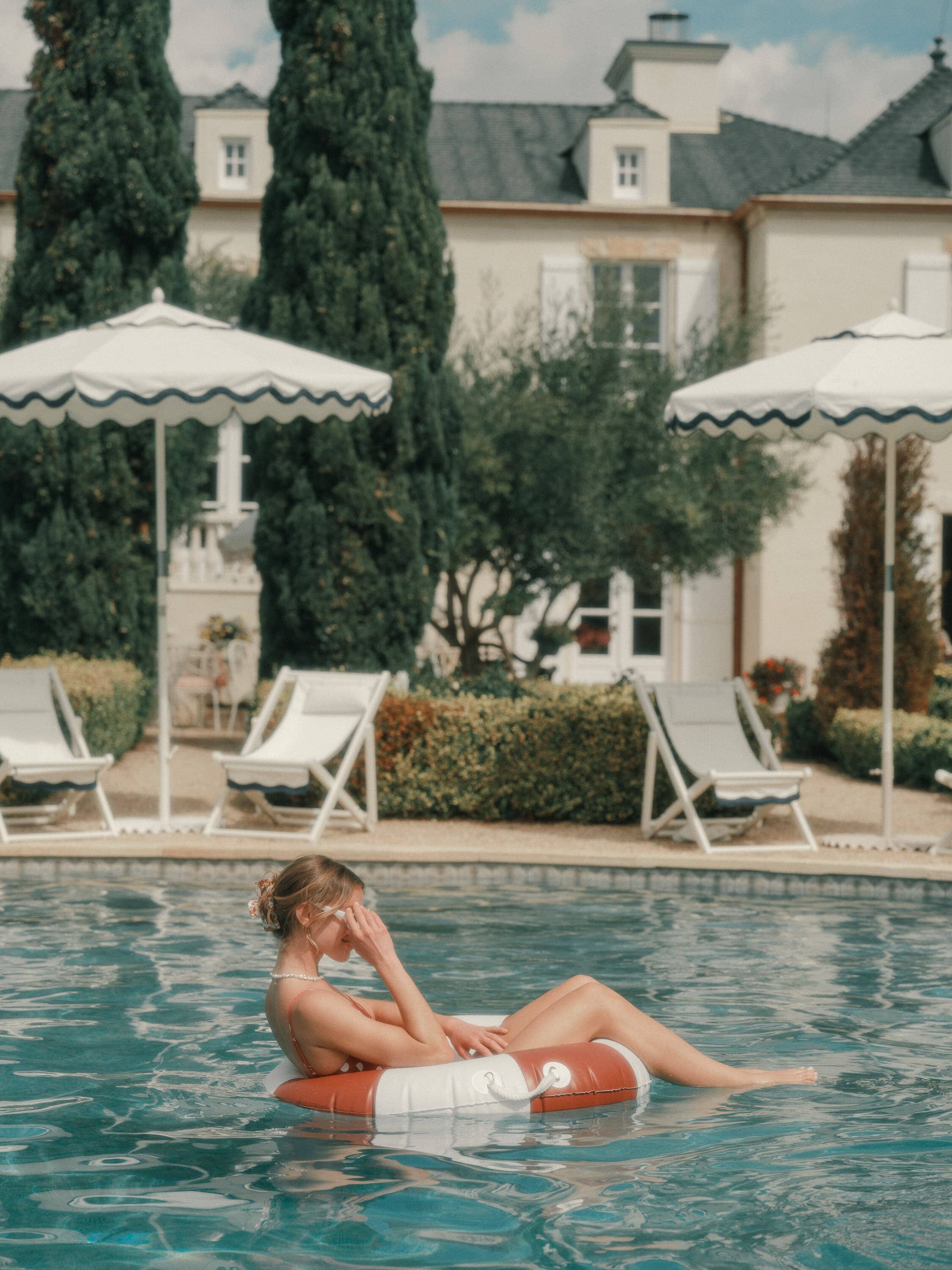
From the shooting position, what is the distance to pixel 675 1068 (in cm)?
476

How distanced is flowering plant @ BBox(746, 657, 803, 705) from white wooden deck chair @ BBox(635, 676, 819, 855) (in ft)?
22.6

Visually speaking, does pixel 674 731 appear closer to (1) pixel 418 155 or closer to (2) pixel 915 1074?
(2) pixel 915 1074

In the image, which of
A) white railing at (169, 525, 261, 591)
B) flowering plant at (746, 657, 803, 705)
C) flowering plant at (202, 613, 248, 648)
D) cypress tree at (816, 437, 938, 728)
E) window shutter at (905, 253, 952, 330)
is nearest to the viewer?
cypress tree at (816, 437, 938, 728)

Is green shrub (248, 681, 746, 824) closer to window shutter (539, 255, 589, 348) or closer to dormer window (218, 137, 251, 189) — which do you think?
window shutter (539, 255, 589, 348)

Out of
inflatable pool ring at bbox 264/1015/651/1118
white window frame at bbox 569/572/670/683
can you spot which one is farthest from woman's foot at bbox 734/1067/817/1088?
white window frame at bbox 569/572/670/683

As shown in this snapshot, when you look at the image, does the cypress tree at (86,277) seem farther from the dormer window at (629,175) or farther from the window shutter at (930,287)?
the window shutter at (930,287)

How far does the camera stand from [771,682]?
54.9 feet

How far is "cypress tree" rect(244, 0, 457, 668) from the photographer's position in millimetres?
11625

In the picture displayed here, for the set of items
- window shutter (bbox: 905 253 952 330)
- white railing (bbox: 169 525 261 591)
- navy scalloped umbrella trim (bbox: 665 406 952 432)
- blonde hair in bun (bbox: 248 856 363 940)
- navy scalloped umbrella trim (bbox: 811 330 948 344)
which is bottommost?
blonde hair in bun (bbox: 248 856 363 940)

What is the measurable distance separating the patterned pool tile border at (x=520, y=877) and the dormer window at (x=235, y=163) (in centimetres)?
1451

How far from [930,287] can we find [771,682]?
6.87 metres

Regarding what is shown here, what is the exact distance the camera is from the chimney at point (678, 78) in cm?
2306

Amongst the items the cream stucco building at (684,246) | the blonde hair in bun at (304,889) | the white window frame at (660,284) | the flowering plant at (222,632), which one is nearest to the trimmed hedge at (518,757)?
A: the blonde hair in bun at (304,889)

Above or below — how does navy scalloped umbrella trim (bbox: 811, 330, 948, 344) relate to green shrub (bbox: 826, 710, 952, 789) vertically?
above
